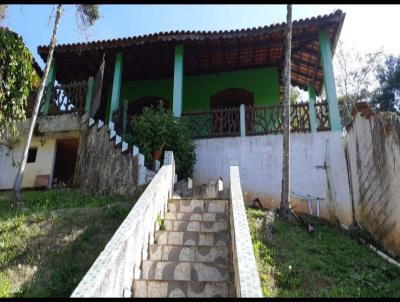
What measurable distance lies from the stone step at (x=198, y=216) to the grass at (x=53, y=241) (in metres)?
1.06

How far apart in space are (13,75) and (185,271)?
437 centimetres

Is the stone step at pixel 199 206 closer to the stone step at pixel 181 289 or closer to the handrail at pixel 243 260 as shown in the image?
the handrail at pixel 243 260

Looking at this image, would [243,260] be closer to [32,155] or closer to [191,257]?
[191,257]

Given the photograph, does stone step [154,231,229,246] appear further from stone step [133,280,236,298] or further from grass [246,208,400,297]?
stone step [133,280,236,298]

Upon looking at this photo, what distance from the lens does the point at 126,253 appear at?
464 centimetres

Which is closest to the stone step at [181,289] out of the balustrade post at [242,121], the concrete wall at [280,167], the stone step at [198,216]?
the stone step at [198,216]

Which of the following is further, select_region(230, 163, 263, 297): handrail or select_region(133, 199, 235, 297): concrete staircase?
select_region(133, 199, 235, 297): concrete staircase

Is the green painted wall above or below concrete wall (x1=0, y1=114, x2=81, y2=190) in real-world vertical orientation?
above

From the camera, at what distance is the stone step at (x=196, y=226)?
642 centimetres

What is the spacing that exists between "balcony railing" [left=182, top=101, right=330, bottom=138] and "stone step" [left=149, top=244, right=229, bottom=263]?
5598mm

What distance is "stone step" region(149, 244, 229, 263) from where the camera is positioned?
18.3ft

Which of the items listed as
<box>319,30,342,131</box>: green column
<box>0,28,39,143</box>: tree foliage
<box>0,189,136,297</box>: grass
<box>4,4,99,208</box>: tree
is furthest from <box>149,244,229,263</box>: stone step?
<box>319,30,342,131</box>: green column

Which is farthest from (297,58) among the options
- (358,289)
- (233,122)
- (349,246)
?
(358,289)

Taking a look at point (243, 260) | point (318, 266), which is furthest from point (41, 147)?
point (243, 260)
